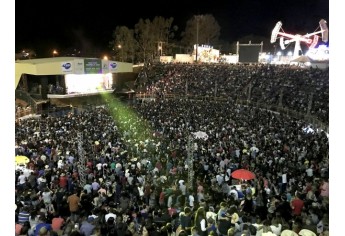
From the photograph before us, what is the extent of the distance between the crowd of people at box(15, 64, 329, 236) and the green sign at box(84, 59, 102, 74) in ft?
44.9

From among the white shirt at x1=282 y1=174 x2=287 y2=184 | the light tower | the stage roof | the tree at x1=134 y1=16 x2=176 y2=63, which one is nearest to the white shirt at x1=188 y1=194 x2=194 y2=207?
the white shirt at x1=282 y1=174 x2=287 y2=184

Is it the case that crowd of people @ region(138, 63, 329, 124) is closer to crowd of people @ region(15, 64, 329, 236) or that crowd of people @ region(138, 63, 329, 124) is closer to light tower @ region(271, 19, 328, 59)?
crowd of people @ region(15, 64, 329, 236)

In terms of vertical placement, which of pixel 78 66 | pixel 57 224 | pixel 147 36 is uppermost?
pixel 147 36

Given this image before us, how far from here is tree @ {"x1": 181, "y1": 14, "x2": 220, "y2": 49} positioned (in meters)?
69.9

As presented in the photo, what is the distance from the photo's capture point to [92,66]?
36.4 m

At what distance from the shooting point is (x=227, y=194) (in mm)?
10516

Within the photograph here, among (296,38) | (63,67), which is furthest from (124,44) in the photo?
(296,38)

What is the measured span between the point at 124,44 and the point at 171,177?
44.6 meters

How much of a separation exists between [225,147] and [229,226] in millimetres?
8193

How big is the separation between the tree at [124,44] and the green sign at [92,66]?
16953 mm

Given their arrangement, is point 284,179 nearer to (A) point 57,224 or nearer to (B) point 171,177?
(B) point 171,177

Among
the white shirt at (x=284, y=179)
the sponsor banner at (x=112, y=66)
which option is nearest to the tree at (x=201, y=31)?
the sponsor banner at (x=112, y=66)

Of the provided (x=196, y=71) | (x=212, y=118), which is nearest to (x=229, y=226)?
(x=212, y=118)

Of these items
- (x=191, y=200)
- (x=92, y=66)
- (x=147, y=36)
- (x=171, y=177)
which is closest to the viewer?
(x=191, y=200)
